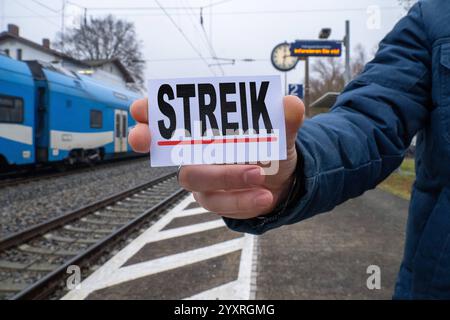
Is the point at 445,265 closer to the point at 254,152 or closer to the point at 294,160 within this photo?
the point at 294,160

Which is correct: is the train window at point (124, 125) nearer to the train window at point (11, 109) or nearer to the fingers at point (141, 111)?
the train window at point (11, 109)

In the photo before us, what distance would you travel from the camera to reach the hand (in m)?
0.79

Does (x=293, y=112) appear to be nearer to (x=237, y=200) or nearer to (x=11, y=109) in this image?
(x=237, y=200)

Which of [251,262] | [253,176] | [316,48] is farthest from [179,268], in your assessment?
[316,48]

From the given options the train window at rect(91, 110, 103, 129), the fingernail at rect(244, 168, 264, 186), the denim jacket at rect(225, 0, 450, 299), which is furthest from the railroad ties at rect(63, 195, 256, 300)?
the train window at rect(91, 110, 103, 129)

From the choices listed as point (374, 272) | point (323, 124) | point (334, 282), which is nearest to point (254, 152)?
point (323, 124)

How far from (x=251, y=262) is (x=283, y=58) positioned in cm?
316

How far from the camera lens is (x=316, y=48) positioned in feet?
22.4

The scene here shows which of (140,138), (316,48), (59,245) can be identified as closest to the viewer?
(140,138)

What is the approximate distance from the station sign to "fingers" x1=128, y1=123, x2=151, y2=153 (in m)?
5.89

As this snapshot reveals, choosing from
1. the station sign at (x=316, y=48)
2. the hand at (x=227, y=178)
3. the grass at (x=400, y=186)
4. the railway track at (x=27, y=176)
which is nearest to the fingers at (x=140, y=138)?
the hand at (x=227, y=178)

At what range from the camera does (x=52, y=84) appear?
11.5 m

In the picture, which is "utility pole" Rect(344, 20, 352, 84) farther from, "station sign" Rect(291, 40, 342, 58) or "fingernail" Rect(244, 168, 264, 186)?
"fingernail" Rect(244, 168, 264, 186)

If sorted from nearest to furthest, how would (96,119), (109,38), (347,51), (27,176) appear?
(347,51)
(27,176)
(96,119)
(109,38)
